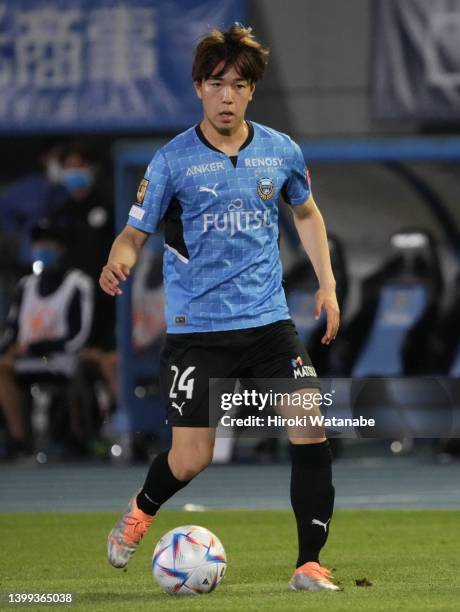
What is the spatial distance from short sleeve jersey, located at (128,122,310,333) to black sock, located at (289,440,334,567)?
0.56 m

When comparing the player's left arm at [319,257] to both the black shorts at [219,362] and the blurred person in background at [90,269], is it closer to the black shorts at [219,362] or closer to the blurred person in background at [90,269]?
the black shorts at [219,362]

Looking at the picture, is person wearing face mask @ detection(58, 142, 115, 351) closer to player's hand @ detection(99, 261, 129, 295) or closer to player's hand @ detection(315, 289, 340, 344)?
player's hand @ detection(315, 289, 340, 344)

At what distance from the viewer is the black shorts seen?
6984mm

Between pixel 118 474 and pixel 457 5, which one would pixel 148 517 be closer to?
pixel 118 474

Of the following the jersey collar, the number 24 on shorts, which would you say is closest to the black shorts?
the number 24 on shorts

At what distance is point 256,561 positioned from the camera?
8.41 meters

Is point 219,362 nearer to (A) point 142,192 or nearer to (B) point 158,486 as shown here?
(B) point 158,486

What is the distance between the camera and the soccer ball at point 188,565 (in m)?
6.87

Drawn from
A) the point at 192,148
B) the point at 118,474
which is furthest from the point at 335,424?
the point at 118,474

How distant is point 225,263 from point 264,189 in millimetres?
332

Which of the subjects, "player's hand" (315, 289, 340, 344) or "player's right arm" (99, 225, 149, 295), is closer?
"player's right arm" (99, 225, 149, 295)

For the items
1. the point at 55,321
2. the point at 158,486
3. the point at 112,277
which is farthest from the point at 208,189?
the point at 55,321

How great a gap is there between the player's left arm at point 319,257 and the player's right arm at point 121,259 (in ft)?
2.20

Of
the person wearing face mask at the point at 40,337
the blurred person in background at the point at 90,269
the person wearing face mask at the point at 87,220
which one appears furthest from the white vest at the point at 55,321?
the person wearing face mask at the point at 87,220
